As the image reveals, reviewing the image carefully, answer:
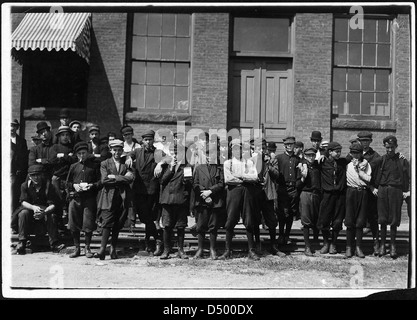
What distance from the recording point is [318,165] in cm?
678

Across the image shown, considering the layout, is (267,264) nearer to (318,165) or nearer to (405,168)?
(318,165)

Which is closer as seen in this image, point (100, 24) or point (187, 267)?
point (187, 267)

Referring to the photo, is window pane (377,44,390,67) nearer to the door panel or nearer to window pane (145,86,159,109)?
the door panel

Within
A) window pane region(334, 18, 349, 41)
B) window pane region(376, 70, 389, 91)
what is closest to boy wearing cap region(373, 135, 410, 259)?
window pane region(376, 70, 389, 91)

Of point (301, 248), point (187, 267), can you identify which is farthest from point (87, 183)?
point (301, 248)

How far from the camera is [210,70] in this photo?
8.95 m

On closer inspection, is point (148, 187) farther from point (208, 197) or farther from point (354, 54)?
point (354, 54)

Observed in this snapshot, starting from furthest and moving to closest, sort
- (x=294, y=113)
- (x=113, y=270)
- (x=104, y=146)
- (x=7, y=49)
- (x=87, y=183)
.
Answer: (x=294, y=113) < (x=104, y=146) < (x=87, y=183) < (x=113, y=270) < (x=7, y=49)

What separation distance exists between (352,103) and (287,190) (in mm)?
3034

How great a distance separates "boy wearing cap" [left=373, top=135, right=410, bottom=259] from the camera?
21.3ft

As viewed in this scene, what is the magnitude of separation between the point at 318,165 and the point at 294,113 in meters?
2.31

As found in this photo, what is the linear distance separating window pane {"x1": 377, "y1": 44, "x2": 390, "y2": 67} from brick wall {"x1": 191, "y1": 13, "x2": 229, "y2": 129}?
9.48 feet

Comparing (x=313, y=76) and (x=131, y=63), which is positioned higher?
(x=131, y=63)

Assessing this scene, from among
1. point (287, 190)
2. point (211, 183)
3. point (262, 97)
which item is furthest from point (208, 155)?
point (262, 97)
